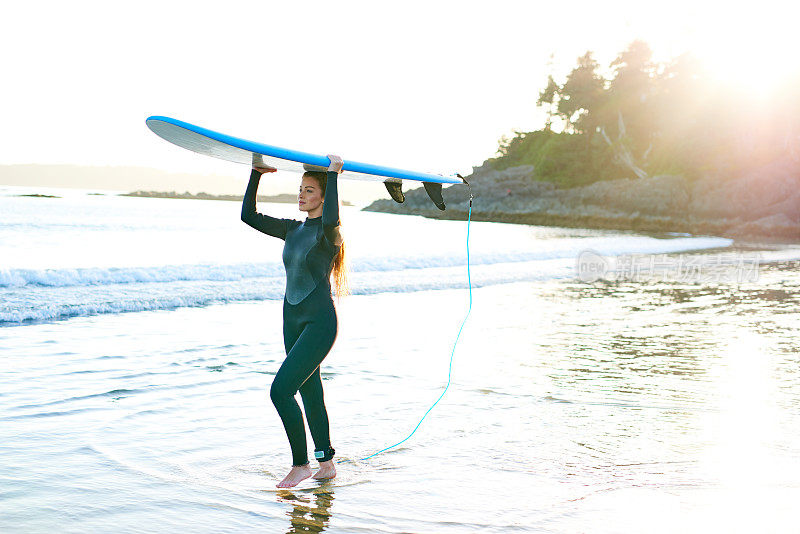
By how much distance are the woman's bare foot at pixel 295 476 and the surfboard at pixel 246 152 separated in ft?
5.98

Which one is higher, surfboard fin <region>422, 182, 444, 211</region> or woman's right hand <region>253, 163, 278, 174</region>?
woman's right hand <region>253, 163, 278, 174</region>

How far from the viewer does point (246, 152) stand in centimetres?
452

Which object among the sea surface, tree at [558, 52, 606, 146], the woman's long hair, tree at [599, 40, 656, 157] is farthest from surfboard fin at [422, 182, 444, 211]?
tree at [558, 52, 606, 146]

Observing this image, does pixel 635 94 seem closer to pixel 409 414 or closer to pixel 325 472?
pixel 409 414

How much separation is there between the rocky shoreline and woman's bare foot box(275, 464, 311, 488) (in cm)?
4533

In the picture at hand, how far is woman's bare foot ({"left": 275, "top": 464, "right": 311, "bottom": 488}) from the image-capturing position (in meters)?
4.36

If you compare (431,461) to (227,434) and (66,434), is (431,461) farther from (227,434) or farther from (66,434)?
(66,434)

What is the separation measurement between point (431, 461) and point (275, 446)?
113 centimetres

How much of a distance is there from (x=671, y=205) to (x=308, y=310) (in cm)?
5850

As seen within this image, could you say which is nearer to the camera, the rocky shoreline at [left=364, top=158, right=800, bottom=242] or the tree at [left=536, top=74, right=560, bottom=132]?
the rocky shoreline at [left=364, top=158, right=800, bottom=242]

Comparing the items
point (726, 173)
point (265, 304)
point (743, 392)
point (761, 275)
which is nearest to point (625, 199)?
point (726, 173)

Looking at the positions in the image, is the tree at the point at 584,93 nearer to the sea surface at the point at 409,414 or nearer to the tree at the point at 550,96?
the tree at the point at 550,96

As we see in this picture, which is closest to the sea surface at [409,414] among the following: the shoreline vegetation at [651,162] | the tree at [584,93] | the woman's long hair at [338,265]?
the woman's long hair at [338,265]

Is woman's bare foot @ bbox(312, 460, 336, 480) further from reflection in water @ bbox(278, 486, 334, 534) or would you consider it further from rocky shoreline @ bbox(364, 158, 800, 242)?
rocky shoreline @ bbox(364, 158, 800, 242)
